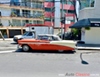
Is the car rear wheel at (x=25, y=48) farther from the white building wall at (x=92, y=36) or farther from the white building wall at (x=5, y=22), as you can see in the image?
the white building wall at (x=5, y=22)

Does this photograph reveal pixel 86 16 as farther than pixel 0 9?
No

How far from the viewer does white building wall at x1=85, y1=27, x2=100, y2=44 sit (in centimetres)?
1912

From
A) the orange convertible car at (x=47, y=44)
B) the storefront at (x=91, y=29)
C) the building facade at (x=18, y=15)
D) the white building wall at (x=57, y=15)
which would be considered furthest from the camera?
the white building wall at (x=57, y=15)

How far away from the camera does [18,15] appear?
4262 cm

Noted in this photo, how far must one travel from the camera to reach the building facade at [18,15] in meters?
40.5

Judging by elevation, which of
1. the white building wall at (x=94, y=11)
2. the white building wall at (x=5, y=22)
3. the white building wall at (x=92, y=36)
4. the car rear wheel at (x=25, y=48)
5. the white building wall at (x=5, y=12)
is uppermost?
the white building wall at (x=5, y=12)

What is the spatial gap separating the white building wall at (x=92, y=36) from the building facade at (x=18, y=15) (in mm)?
24436

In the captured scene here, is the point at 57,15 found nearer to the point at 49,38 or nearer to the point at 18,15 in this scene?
the point at 18,15

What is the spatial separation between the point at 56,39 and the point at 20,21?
101 ft

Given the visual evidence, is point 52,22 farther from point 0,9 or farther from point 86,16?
point 86,16

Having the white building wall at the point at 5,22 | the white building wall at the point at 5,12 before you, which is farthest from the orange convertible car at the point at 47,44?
the white building wall at the point at 5,12

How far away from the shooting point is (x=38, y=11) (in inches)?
1807

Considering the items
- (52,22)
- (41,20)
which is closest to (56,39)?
(41,20)

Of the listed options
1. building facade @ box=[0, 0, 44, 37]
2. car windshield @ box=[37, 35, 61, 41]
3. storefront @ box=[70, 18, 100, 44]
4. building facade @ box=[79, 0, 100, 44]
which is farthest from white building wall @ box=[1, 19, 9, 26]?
car windshield @ box=[37, 35, 61, 41]
